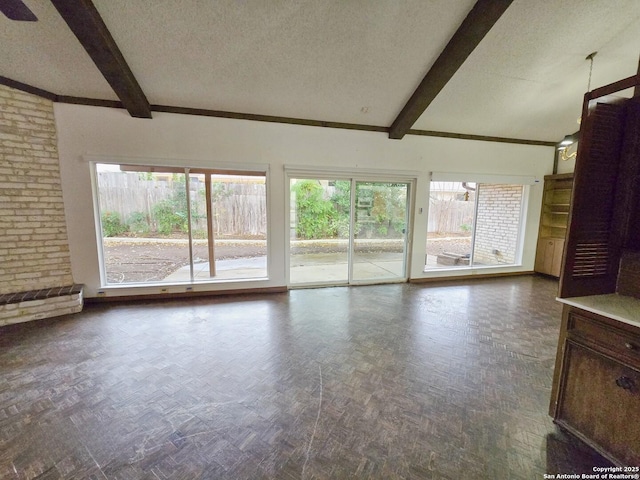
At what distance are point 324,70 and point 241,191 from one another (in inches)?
88.0

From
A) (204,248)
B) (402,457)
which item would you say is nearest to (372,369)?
(402,457)

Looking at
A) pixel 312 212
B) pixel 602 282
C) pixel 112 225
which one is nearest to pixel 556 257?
pixel 602 282

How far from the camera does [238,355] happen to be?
280cm

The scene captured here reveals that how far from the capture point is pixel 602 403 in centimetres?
166

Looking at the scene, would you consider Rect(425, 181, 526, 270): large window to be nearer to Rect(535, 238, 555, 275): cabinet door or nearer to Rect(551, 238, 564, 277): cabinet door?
Rect(535, 238, 555, 275): cabinet door

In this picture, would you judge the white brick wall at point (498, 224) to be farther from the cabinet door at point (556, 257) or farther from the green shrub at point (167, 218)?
the green shrub at point (167, 218)

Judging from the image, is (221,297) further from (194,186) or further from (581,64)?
(581,64)

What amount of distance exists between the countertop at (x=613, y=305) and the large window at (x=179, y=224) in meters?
3.99

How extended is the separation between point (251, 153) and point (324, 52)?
182 cm

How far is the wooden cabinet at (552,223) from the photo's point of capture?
582cm

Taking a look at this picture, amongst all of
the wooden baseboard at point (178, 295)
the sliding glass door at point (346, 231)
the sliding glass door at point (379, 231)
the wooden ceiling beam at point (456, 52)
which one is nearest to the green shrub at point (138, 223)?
the wooden baseboard at point (178, 295)

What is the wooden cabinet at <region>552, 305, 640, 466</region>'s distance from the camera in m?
1.52

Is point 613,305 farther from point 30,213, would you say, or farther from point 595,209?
point 30,213

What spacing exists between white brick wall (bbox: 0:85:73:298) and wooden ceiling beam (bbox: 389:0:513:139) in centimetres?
504
